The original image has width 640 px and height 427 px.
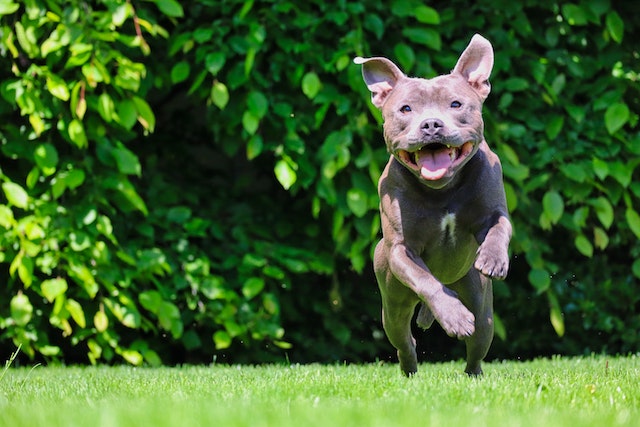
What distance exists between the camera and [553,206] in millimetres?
5945

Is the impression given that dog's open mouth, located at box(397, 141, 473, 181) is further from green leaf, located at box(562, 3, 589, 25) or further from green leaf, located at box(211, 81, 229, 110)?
green leaf, located at box(562, 3, 589, 25)

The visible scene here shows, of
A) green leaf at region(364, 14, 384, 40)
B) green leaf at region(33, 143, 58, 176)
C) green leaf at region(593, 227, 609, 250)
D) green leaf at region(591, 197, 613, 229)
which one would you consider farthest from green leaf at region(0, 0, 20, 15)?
green leaf at region(593, 227, 609, 250)

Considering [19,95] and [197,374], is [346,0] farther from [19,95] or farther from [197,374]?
[197,374]

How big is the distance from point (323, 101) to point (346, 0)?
25.8 inches

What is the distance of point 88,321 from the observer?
19.4 ft

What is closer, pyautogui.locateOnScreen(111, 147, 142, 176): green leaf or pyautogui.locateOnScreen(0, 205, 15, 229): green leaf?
pyautogui.locateOnScreen(0, 205, 15, 229): green leaf

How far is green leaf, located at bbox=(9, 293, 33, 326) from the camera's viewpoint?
5.61 meters

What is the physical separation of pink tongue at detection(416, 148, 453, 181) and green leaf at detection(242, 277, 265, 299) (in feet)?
8.16

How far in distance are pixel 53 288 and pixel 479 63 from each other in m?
2.83

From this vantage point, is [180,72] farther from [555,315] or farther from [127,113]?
[555,315]

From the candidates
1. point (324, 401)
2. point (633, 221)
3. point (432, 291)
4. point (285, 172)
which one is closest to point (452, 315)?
point (432, 291)

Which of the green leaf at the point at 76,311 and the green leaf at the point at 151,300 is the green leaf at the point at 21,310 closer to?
the green leaf at the point at 76,311

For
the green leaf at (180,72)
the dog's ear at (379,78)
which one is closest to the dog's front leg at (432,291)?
the dog's ear at (379,78)

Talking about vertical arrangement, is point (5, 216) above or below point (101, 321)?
above
